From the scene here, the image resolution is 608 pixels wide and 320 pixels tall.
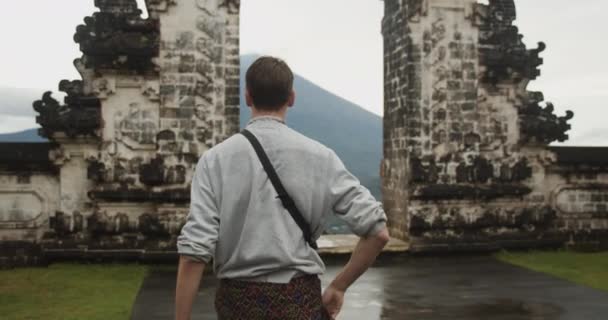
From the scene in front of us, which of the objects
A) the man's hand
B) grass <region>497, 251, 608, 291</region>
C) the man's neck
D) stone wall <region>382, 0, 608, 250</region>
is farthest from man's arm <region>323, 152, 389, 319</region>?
stone wall <region>382, 0, 608, 250</region>

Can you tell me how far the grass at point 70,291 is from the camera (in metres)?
7.30

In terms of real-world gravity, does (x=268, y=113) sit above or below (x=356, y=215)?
above

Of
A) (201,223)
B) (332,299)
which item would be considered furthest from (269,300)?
(201,223)

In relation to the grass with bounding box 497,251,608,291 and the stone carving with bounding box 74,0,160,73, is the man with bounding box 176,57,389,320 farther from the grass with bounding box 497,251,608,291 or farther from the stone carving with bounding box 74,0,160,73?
the stone carving with bounding box 74,0,160,73

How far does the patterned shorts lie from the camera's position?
2.84m

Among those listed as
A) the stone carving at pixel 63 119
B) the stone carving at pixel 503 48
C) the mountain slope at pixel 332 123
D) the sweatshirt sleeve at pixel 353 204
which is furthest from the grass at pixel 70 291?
the mountain slope at pixel 332 123

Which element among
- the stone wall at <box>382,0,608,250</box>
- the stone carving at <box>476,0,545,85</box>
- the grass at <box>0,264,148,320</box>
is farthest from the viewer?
the stone carving at <box>476,0,545,85</box>

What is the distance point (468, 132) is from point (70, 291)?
20.8ft

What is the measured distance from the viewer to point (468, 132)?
11.5 metres

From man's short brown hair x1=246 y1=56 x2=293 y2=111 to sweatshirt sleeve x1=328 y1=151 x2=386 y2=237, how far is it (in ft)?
0.99

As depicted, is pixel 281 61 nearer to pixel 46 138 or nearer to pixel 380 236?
pixel 380 236

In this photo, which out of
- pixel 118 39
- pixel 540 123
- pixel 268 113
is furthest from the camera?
pixel 540 123

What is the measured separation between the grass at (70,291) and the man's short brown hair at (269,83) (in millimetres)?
4701

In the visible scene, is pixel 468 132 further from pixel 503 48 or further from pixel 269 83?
pixel 269 83
